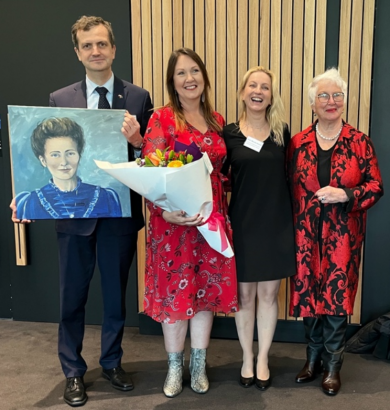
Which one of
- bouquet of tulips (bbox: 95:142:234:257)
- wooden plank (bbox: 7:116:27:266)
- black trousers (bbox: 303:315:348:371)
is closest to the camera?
bouquet of tulips (bbox: 95:142:234:257)

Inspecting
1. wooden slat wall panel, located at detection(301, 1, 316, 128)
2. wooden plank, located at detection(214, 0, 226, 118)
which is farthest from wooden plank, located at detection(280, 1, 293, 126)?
wooden plank, located at detection(214, 0, 226, 118)

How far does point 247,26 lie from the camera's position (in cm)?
322

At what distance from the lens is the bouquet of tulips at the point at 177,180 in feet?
6.60

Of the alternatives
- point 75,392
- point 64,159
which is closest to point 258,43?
point 64,159

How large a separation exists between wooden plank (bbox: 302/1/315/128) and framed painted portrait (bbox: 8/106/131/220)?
1.58m

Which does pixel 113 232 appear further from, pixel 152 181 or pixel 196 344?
pixel 196 344

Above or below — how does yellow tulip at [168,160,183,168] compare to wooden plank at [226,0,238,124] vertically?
below

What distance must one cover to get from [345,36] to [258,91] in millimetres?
1190

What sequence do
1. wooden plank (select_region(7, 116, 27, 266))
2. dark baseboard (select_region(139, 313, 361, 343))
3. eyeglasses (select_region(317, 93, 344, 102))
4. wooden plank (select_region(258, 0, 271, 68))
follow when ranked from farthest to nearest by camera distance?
wooden plank (select_region(7, 116, 27, 266)) → dark baseboard (select_region(139, 313, 361, 343)) → wooden plank (select_region(258, 0, 271, 68)) → eyeglasses (select_region(317, 93, 344, 102))

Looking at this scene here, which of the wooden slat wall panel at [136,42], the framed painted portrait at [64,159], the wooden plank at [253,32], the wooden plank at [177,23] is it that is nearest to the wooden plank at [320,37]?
the wooden plank at [253,32]

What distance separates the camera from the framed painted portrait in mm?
2213

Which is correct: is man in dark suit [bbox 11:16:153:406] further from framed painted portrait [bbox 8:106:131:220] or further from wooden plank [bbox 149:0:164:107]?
wooden plank [bbox 149:0:164:107]

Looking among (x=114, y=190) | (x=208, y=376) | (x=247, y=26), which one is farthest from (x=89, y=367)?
(x=247, y=26)

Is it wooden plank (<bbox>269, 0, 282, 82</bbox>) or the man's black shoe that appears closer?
the man's black shoe
